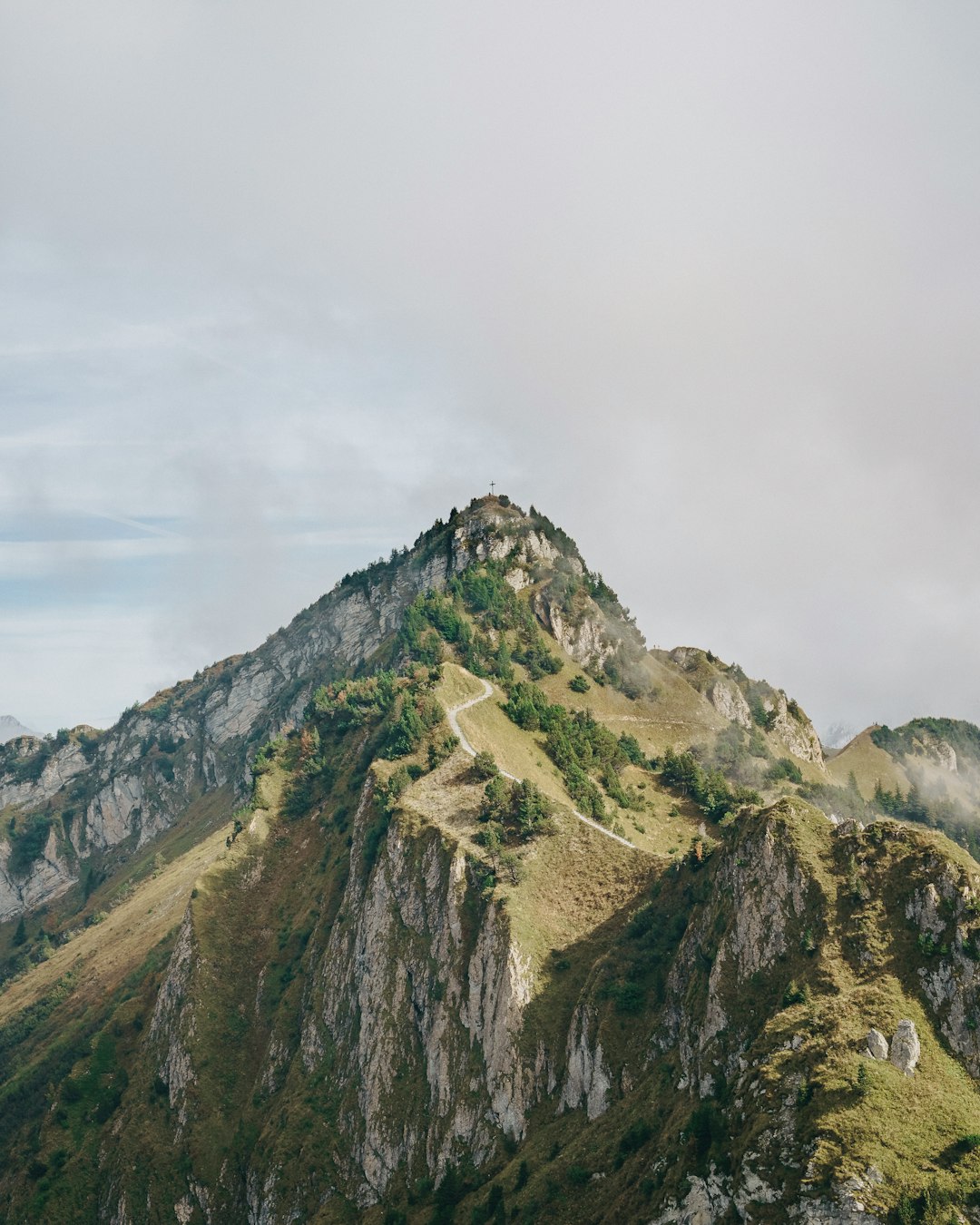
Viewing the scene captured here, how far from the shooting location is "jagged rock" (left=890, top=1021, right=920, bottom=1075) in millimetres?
62562

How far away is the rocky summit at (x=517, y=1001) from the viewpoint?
62.8 metres

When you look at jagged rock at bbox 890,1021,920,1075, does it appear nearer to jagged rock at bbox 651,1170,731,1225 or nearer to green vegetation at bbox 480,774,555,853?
jagged rock at bbox 651,1170,731,1225

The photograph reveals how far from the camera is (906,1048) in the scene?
206 ft

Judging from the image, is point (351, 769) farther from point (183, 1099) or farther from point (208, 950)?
point (183, 1099)

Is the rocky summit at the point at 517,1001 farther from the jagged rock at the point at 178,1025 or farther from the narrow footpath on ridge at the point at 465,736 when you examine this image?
the narrow footpath on ridge at the point at 465,736

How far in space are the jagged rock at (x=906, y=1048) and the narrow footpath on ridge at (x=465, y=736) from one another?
5623 centimetres

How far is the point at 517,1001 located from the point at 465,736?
5722cm

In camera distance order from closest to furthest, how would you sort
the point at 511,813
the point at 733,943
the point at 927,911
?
the point at 927,911, the point at 733,943, the point at 511,813

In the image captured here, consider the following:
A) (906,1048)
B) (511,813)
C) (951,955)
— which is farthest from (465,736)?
(906,1048)

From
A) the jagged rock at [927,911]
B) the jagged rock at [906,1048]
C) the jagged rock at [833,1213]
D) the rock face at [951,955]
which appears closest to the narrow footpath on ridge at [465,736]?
the jagged rock at [927,911]

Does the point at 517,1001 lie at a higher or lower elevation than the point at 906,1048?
higher

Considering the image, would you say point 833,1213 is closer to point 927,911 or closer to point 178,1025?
point 927,911

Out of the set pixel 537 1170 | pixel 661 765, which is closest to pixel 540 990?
pixel 537 1170

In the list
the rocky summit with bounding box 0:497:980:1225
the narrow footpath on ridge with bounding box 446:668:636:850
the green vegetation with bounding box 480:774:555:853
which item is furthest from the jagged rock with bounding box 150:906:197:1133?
the green vegetation with bounding box 480:774:555:853
